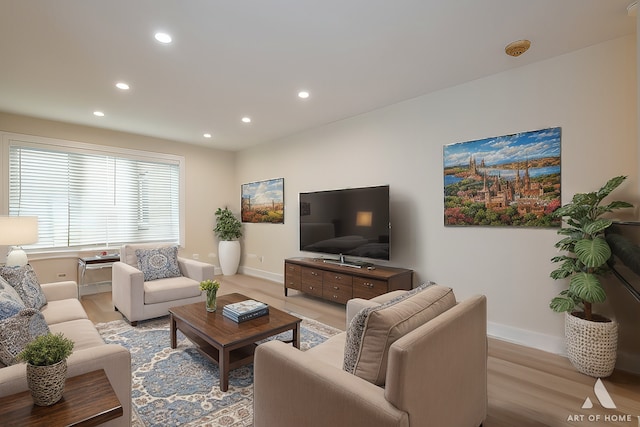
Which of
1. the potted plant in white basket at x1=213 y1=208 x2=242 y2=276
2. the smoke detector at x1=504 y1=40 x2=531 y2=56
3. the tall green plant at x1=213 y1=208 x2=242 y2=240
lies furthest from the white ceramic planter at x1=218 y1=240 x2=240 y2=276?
the smoke detector at x1=504 y1=40 x2=531 y2=56

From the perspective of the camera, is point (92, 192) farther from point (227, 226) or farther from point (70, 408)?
point (70, 408)

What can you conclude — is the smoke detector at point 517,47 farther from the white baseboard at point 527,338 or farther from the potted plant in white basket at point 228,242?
the potted plant in white basket at point 228,242

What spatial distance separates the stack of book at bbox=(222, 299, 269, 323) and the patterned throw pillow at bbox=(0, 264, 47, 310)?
56.5 inches

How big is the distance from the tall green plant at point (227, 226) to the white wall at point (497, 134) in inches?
99.0

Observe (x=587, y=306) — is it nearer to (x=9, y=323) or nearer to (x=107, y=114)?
(x=9, y=323)

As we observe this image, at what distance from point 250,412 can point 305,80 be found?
2.94 metres

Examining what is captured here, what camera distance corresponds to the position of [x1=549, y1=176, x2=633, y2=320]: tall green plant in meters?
2.17

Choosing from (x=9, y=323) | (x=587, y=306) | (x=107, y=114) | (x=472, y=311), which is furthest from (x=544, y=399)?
(x=107, y=114)

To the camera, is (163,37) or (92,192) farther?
(92,192)

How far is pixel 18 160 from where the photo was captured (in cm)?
431

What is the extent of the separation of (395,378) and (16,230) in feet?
12.0

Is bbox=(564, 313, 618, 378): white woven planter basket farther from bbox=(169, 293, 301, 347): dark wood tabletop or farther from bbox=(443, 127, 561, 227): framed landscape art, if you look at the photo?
bbox=(169, 293, 301, 347): dark wood tabletop

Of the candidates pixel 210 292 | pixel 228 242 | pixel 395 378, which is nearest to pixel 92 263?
pixel 228 242

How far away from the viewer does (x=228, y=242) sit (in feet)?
19.8
